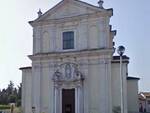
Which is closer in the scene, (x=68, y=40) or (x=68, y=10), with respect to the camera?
(x=68, y=40)

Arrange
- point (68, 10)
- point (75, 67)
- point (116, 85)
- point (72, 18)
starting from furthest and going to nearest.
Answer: point (68, 10) < point (72, 18) < point (75, 67) < point (116, 85)

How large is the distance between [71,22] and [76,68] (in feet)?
15.1

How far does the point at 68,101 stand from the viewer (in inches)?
1172

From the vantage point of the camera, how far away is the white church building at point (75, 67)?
91.1 feet

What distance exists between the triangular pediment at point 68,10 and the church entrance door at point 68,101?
745 cm

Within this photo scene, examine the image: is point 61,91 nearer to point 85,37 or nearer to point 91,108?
point 91,108

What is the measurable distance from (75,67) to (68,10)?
587 centimetres

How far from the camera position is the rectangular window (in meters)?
30.1

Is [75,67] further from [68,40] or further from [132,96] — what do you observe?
[132,96]

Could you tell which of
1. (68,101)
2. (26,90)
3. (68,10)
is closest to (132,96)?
(68,101)

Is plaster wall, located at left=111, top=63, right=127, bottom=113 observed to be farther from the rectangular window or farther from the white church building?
the rectangular window

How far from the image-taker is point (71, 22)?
3002 cm

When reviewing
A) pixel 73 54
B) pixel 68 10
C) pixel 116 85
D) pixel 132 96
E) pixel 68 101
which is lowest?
pixel 68 101

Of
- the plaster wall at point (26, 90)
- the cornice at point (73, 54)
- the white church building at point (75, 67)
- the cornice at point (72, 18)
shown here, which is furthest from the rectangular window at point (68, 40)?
the plaster wall at point (26, 90)
